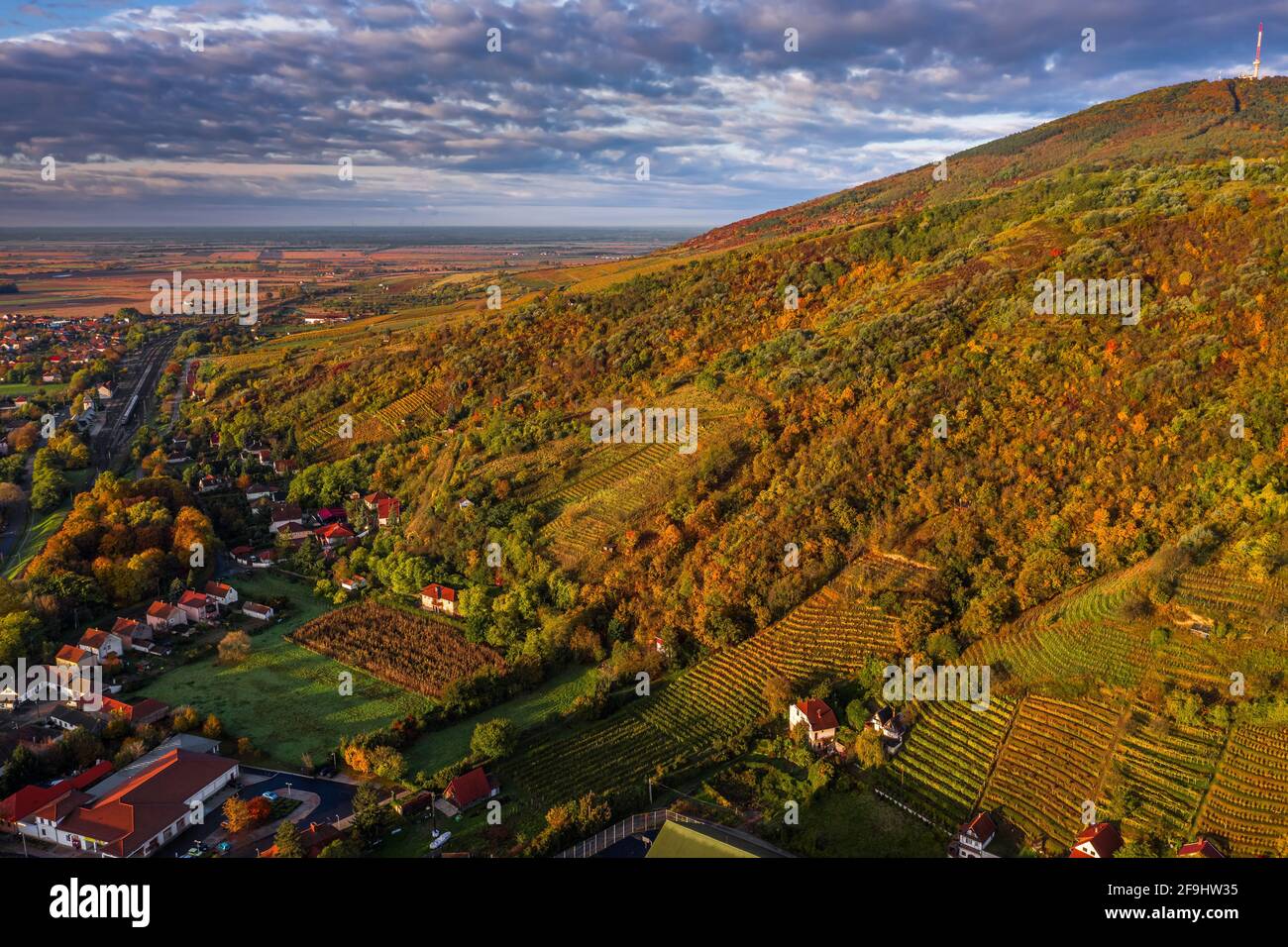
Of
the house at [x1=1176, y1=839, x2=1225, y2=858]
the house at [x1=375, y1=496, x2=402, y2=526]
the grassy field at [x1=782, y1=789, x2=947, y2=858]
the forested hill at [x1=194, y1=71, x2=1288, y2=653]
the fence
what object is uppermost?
the forested hill at [x1=194, y1=71, x2=1288, y2=653]

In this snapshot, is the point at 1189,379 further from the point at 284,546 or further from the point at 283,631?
the point at 284,546

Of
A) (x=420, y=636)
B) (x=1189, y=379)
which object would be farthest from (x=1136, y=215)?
(x=420, y=636)

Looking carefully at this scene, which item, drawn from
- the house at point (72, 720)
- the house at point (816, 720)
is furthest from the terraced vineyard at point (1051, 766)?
the house at point (72, 720)

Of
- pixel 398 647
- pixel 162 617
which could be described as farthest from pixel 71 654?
pixel 398 647

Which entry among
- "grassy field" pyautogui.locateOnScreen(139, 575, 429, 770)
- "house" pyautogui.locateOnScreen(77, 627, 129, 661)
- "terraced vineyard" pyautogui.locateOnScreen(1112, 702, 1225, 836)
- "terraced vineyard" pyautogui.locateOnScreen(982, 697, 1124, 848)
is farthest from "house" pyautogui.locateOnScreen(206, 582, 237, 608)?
"terraced vineyard" pyautogui.locateOnScreen(1112, 702, 1225, 836)

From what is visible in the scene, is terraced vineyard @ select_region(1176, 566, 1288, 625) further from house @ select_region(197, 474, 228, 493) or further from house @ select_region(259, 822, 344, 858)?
house @ select_region(197, 474, 228, 493)
